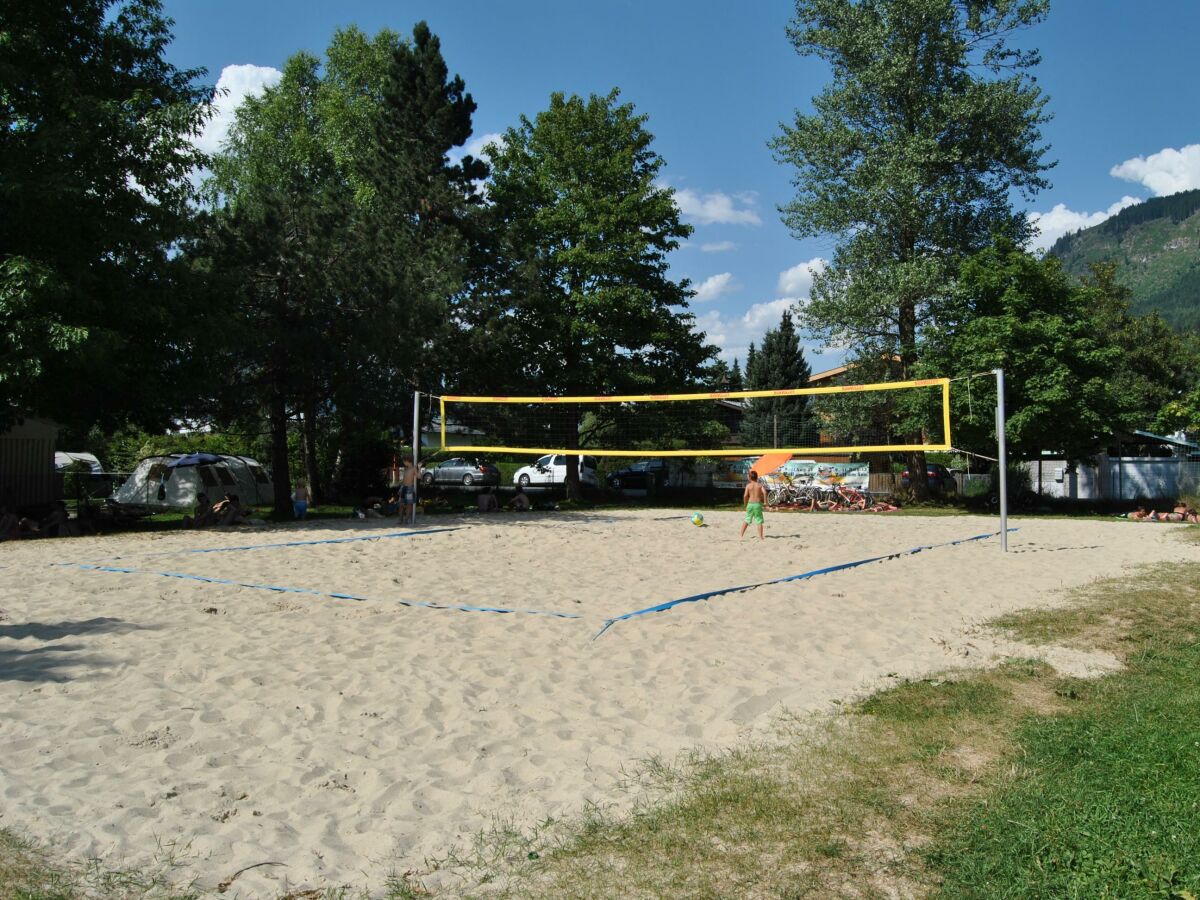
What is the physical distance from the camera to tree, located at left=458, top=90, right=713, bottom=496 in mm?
22844

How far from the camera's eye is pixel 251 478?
66.9 ft

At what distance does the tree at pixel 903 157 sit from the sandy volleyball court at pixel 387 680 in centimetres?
1268

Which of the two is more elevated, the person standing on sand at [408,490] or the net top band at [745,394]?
the net top band at [745,394]

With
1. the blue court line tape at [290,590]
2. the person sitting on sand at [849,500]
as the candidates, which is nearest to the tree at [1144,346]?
the person sitting on sand at [849,500]

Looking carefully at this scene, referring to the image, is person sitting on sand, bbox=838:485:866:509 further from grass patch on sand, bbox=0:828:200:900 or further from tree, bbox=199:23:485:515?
grass patch on sand, bbox=0:828:200:900

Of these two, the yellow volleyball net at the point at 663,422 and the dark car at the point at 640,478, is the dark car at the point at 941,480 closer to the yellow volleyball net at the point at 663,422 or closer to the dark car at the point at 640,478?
the yellow volleyball net at the point at 663,422

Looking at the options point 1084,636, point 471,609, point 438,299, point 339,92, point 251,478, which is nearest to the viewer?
point 1084,636

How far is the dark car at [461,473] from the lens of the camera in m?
26.4

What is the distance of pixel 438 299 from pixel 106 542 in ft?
29.1

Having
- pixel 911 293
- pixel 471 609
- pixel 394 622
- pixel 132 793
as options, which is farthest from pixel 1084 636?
pixel 911 293

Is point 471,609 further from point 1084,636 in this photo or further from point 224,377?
point 224,377

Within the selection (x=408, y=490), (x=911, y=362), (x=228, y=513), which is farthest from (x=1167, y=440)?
(x=228, y=513)

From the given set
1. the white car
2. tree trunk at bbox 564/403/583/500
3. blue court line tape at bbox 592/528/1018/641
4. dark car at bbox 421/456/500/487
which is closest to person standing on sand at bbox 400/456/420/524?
tree trunk at bbox 564/403/583/500

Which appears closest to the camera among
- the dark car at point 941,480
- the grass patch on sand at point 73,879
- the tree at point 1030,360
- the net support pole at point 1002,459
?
the grass patch on sand at point 73,879
